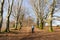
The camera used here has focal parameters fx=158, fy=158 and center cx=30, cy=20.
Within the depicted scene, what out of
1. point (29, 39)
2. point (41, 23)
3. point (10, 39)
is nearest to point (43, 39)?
point (29, 39)

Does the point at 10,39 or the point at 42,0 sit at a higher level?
the point at 42,0

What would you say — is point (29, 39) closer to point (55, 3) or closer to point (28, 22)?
point (55, 3)

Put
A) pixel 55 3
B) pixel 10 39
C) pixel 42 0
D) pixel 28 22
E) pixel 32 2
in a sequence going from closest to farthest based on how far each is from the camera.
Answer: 1. pixel 10 39
2. pixel 55 3
3. pixel 42 0
4. pixel 32 2
5. pixel 28 22

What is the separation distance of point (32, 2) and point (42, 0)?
12.7ft

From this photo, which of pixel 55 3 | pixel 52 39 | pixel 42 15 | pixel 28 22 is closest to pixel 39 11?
pixel 42 15

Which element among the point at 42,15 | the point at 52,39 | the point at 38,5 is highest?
the point at 38,5

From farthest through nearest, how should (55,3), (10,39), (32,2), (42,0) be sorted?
(32,2) → (42,0) → (55,3) → (10,39)

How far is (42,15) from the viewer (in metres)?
36.2

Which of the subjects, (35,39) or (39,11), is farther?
(39,11)

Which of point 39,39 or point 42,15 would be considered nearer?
point 39,39

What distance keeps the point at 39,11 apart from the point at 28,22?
38391mm

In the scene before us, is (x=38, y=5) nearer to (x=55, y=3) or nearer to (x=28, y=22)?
(x=55, y=3)

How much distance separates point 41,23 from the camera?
3634 cm

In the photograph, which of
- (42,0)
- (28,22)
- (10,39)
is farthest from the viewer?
(28,22)
